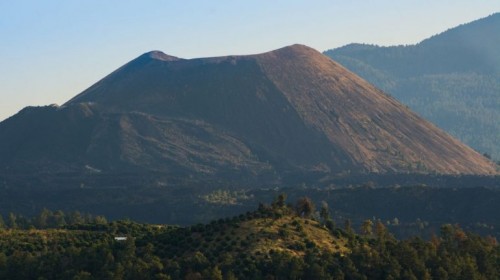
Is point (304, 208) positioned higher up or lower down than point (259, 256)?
higher up

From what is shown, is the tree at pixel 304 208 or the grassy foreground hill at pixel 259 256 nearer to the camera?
the grassy foreground hill at pixel 259 256

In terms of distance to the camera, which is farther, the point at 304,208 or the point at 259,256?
the point at 304,208

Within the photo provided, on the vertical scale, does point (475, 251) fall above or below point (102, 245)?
below

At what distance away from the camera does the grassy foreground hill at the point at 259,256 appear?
105m

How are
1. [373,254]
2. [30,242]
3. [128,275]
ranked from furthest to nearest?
1. [30,242]
2. [373,254]
3. [128,275]

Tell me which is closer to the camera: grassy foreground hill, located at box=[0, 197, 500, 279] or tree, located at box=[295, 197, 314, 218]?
grassy foreground hill, located at box=[0, 197, 500, 279]

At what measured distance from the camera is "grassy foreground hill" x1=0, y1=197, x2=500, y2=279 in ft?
344

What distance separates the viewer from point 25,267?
112000mm

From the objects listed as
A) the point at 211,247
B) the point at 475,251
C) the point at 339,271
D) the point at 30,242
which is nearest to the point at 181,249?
the point at 211,247

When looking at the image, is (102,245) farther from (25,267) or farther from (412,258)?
(412,258)

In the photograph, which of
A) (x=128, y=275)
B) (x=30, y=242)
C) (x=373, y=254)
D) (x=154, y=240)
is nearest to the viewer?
(x=128, y=275)

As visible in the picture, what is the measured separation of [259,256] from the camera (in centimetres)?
10975

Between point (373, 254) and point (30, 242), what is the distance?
48.4 m

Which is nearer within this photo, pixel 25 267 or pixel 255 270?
pixel 255 270
